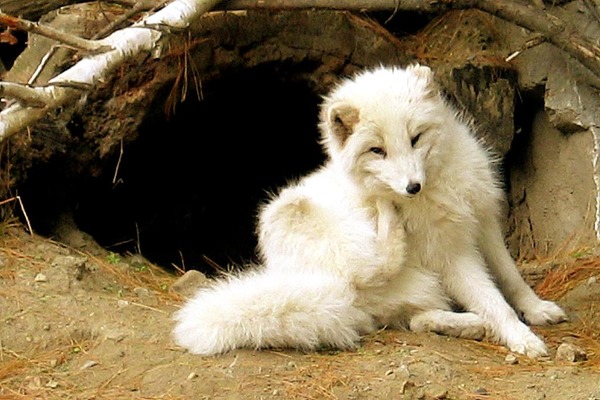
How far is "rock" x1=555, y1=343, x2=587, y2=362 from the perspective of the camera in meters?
3.62

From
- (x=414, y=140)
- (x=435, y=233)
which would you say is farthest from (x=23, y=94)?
(x=435, y=233)

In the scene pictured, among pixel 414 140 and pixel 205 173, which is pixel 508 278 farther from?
pixel 205 173

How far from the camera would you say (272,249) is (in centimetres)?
412

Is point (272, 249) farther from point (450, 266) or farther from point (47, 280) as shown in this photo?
point (47, 280)

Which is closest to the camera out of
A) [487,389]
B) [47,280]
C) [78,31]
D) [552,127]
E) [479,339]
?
[487,389]

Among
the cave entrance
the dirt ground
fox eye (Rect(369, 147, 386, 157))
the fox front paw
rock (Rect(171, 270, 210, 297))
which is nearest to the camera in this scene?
the dirt ground

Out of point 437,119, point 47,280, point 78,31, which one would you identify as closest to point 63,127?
point 78,31

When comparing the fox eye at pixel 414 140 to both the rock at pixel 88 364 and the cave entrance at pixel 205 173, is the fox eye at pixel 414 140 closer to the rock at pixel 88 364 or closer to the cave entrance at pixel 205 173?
the rock at pixel 88 364

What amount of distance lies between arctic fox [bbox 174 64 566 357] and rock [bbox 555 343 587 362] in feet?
0.30

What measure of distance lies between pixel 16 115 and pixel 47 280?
0.80 meters

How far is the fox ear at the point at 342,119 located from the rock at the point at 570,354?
127 centimetres

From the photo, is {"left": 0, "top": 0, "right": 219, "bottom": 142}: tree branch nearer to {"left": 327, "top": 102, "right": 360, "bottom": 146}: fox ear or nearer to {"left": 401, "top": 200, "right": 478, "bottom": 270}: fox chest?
{"left": 327, "top": 102, "right": 360, "bottom": 146}: fox ear

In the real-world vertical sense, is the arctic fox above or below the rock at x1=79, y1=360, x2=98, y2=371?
above

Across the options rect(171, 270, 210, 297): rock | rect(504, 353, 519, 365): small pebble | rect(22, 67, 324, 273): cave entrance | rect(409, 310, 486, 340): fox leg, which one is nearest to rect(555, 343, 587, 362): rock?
rect(504, 353, 519, 365): small pebble
